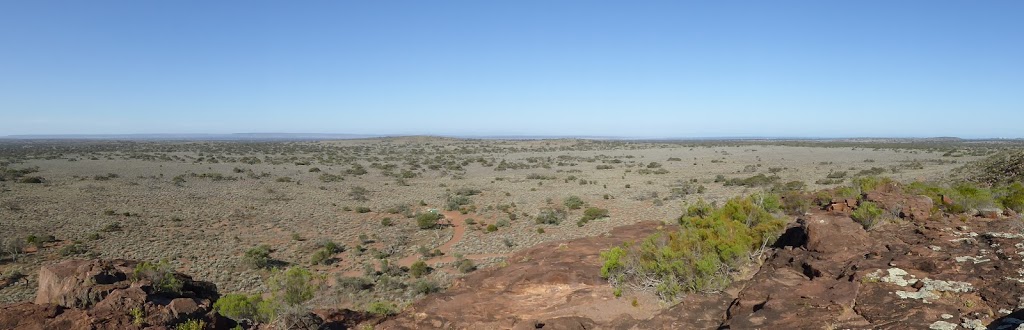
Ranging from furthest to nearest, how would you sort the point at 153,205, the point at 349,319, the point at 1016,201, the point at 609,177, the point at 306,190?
1. the point at 609,177
2. the point at 306,190
3. the point at 153,205
4. the point at 1016,201
5. the point at 349,319

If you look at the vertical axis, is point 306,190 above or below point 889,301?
below

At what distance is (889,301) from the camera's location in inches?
284

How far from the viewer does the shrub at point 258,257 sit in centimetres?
1673

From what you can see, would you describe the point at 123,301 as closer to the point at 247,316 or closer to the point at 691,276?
the point at 247,316

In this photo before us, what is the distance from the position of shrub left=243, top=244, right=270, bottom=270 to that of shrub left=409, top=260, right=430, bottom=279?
531 cm

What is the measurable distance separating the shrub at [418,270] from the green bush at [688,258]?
647 centimetres

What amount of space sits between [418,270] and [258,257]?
6033 millimetres

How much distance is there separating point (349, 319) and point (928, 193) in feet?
61.1

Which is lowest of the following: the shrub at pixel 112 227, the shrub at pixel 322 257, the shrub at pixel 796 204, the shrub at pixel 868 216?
the shrub at pixel 322 257

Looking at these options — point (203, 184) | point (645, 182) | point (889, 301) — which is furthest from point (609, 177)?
point (889, 301)

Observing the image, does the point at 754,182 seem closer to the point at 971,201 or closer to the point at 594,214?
the point at 594,214

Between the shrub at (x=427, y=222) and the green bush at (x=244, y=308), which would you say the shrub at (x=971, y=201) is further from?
the shrub at (x=427, y=222)

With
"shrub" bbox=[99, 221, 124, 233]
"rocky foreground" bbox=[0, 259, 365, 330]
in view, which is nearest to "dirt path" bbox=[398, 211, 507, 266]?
"rocky foreground" bbox=[0, 259, 365, 330]

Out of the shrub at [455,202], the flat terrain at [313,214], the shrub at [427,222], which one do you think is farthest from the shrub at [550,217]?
the shrub at [455,202]
